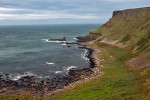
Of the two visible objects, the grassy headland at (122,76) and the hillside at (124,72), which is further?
the hillside at (124,72)

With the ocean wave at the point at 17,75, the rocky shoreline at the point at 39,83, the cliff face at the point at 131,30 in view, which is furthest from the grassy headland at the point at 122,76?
the ocean wave at the point at 17,75

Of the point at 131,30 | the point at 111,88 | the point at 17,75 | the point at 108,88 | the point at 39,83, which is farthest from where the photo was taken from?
the point at 131,30

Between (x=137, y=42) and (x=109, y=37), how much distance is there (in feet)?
108

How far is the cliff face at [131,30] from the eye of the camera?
105500 mm

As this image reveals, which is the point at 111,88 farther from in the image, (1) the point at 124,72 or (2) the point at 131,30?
(2) the point at 131,30

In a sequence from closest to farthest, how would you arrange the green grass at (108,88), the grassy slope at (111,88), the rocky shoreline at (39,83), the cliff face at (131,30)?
the grassy slope at (111,88)
the green grass at (108,88)
the rocky shoreline at (39,83)
the cliff face at (131,30)

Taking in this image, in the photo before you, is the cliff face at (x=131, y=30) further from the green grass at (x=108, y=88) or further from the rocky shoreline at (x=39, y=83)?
the rocky shoreline at (x=39, y=83)

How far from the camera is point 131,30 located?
128 metres

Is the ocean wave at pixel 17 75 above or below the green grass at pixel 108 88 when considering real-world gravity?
below

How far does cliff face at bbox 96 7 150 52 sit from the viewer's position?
10550cm

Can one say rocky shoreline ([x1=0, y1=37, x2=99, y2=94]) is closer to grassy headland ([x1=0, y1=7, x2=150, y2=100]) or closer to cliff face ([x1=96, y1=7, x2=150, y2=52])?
grassy headland ([x1=0, y1=7, x2=150, y2=100])

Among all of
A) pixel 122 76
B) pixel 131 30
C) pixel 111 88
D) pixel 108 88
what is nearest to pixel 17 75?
pixel 122 76

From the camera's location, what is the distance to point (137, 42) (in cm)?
10344

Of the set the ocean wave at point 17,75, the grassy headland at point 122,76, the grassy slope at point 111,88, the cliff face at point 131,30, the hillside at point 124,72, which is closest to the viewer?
the grassy slope at point 111,88
